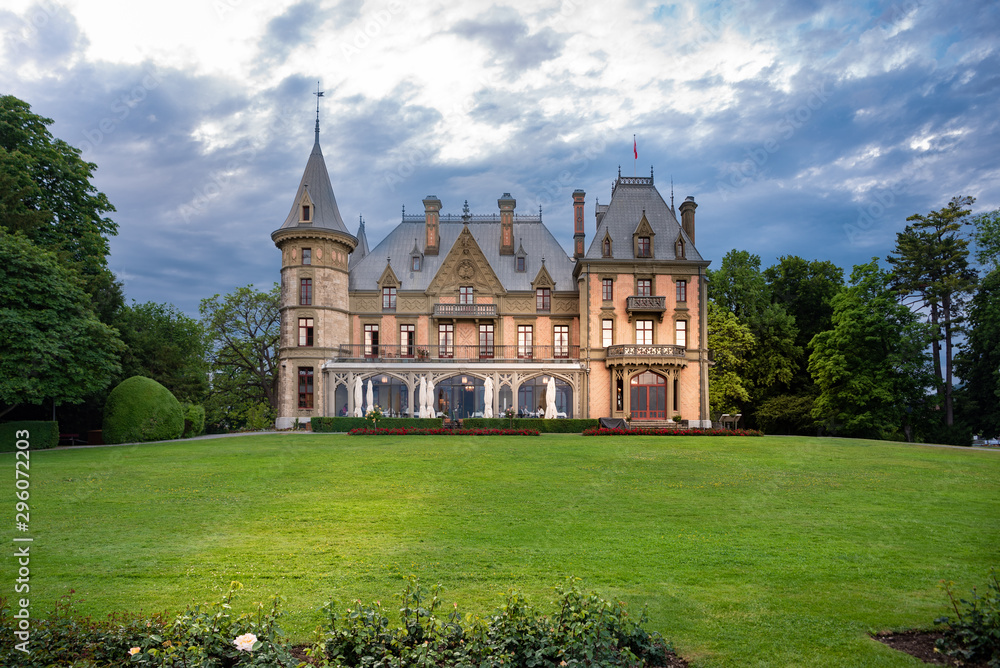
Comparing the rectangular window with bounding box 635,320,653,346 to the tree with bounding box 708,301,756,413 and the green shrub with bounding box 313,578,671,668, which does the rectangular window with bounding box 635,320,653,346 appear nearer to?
the tree with bounding box 708,301,756,413

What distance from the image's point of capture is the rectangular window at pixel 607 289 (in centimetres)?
4253

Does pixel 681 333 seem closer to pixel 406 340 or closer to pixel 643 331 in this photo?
pixel 643 331

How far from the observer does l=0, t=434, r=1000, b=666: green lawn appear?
5.98 m

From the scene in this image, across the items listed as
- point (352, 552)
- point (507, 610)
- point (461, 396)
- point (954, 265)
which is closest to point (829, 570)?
point (507, 610)

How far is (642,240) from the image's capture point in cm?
4316

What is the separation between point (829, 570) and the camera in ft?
23.9

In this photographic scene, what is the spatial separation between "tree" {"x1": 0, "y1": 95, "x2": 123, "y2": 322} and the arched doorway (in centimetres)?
3132

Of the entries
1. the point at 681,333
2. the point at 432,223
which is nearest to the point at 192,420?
the point at 432,223

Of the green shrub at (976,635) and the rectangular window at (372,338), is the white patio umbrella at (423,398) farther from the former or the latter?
the green shrub at (976,635)

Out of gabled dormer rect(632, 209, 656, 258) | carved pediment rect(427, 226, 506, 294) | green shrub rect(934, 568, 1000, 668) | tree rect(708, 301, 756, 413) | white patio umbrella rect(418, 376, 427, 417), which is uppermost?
gabled dormer rect(632, 209, 656, 258)

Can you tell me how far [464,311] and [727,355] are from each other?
19965 mm

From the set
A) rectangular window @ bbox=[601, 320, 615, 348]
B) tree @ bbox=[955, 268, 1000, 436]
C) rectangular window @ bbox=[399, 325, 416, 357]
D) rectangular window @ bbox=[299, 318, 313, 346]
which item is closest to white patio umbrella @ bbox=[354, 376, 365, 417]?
rectangular window @ bbox=[299, 318, 313, 346]

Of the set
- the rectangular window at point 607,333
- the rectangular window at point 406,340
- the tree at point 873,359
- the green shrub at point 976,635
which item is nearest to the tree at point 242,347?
the rectangular window at point 406,340

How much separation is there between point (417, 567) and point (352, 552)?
45.3 inches
